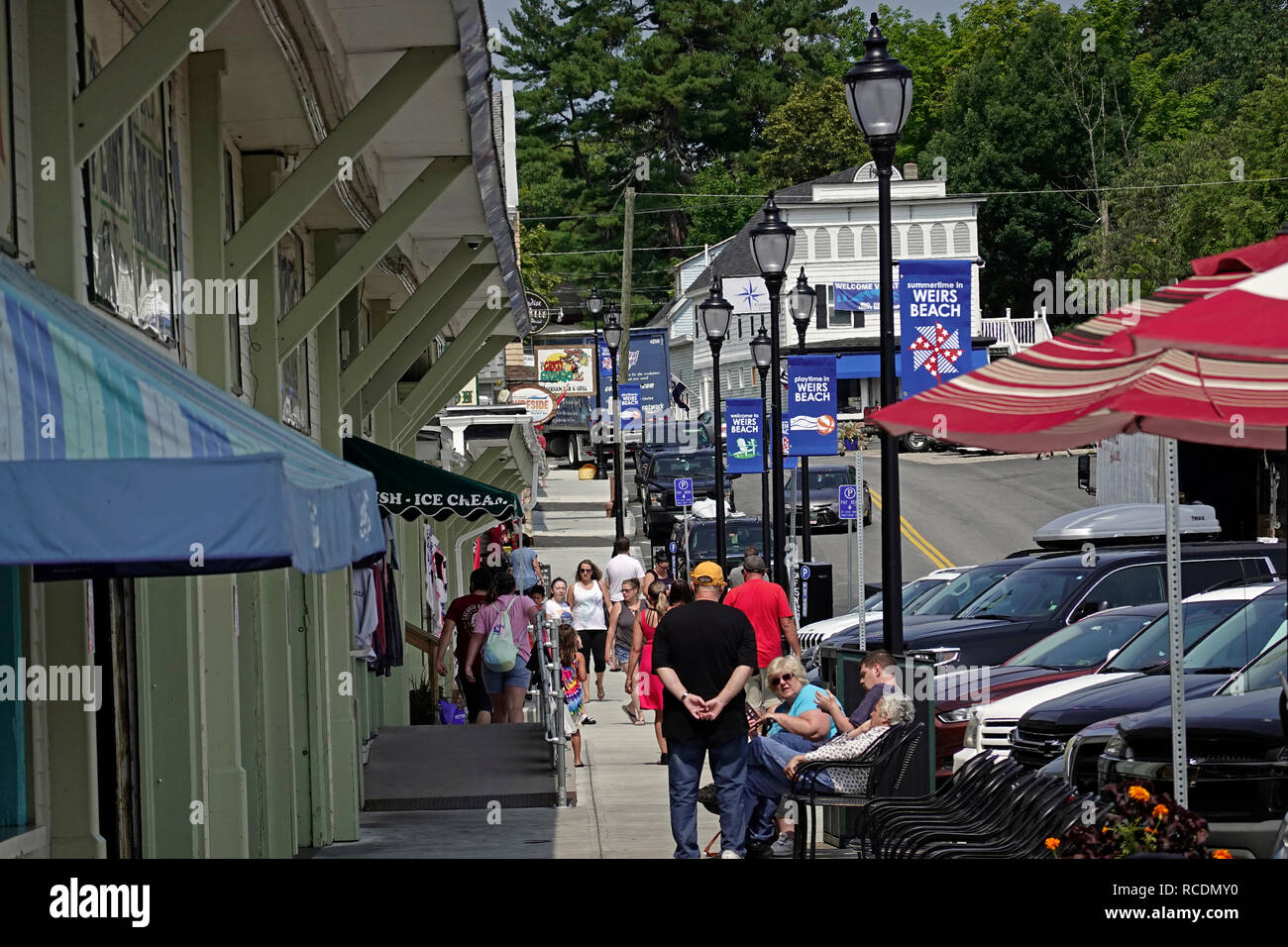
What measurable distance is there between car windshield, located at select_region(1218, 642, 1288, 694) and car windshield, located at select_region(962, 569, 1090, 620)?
7.61 metres

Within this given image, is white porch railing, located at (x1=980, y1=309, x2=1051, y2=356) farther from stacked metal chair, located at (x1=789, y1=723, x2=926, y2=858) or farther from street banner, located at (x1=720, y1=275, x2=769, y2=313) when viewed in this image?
stacked metal chair, located at (x1=789, y1=723, x2=926, y2=858)

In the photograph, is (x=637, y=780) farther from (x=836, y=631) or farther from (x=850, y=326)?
(x=850, y=326)

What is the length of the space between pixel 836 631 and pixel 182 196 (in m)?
14.0

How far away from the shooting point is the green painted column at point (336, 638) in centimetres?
1246

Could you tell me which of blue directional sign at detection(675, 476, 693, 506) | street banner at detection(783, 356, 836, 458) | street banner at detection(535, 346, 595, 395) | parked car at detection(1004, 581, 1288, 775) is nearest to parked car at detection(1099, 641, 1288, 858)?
parked car at detection(1004, 581, 1288, 775)

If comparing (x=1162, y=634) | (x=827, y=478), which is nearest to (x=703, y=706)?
(x=1162, y=634)

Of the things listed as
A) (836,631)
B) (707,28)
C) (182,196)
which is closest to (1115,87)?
(707,28)

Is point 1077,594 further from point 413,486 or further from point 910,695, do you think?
point 910,695

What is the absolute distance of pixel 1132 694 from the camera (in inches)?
452

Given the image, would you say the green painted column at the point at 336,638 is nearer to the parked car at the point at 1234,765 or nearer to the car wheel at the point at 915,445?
the parked car at the point at 1234,765

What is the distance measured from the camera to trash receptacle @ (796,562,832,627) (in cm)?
2675

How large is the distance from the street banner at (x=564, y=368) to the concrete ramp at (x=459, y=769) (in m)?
40.3

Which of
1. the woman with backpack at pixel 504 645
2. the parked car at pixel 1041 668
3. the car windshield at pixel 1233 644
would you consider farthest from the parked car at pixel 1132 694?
the woman with backpack at pixel 504 645
